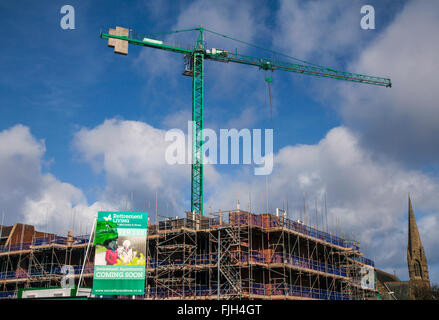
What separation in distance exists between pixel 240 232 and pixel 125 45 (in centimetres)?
3754

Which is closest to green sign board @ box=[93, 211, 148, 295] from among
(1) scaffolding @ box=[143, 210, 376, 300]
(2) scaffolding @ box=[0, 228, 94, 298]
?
(1) scaffolding @ box=[143, 210, 376, 300]

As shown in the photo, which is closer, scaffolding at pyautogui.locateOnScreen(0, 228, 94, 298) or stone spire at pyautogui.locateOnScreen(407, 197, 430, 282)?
scaffolding at pyautogui.locateOnScreen(0, 228, 94, 298)

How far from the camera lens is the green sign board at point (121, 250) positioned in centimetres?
4378

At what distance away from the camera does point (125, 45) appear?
7056cm

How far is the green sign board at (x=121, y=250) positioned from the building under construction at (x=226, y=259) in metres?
3.53

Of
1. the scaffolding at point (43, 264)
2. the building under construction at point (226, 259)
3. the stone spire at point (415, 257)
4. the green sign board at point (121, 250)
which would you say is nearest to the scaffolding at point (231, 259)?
the building under construction at point (226, 259)

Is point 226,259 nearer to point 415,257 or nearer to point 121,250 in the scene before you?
point 121,250

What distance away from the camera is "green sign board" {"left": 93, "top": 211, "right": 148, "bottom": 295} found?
43.8 metres

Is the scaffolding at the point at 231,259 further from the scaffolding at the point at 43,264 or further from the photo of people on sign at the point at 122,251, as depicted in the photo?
the scaffolding at the point at 43,264

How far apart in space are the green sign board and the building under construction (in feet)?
11.6

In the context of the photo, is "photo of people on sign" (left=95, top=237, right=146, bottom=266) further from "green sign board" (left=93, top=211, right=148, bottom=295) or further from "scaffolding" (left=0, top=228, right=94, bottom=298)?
"scaffolding" (left=0, top=228, right=94, bottom=298)

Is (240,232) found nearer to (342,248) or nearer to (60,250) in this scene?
(342,248)
